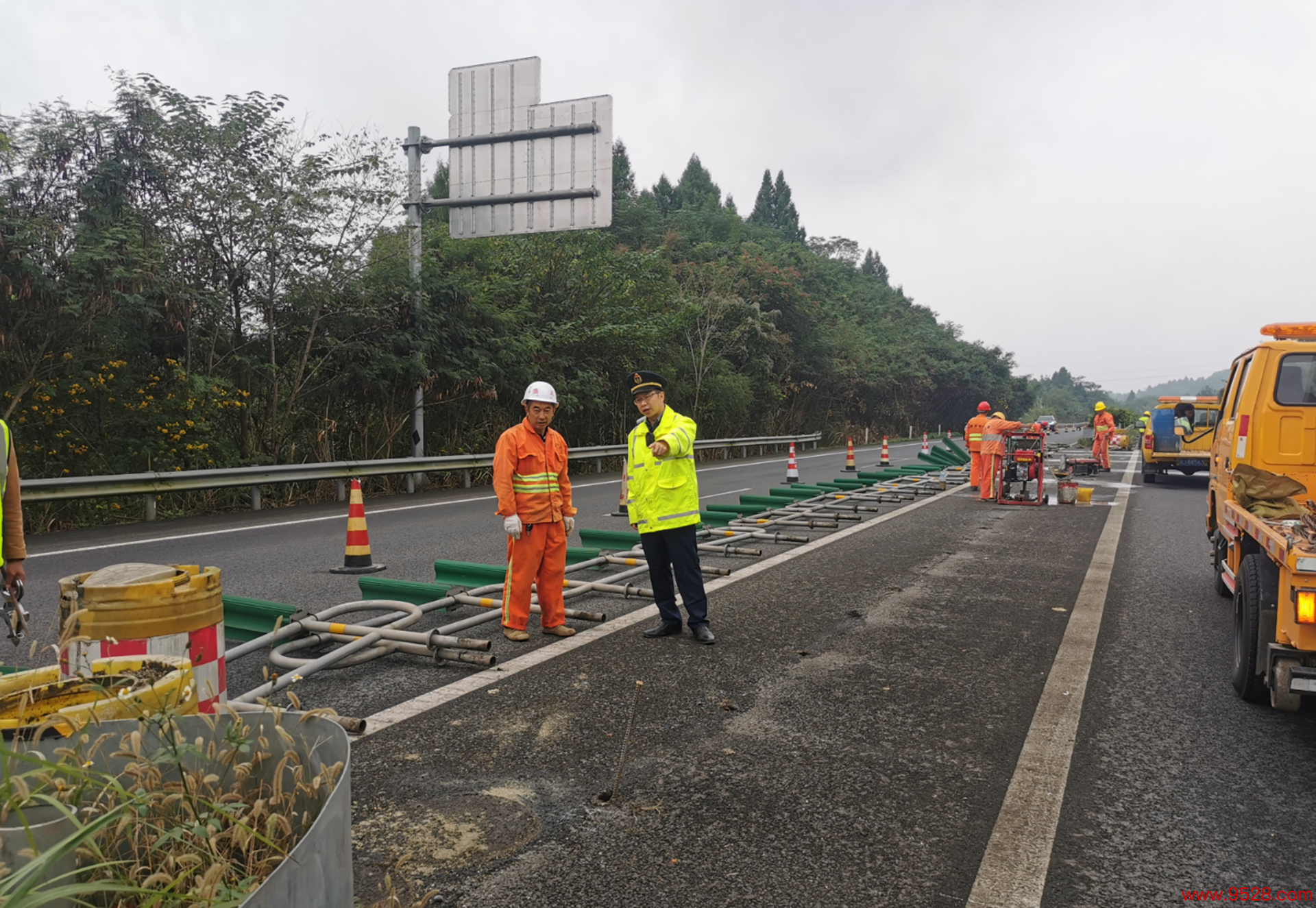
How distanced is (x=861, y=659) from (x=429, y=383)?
1426cm

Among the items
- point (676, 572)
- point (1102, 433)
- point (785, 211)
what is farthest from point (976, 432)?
point (785, 211)

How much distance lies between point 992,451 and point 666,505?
10596mm

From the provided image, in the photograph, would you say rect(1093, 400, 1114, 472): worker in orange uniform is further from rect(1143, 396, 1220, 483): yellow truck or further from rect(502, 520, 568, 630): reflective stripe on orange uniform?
rect(502, 520, 568, 630): reflective stripe on orange uniform

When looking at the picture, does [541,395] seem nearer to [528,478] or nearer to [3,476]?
[528,478]

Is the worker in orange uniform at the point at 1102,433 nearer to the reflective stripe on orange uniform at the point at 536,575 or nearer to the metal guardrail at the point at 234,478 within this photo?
the metal guardrail at the point at 234,478

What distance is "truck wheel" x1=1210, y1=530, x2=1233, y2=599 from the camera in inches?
254

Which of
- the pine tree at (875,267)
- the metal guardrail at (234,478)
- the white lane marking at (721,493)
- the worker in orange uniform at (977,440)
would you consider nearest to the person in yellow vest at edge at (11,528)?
the metal guardrail at (234,478)

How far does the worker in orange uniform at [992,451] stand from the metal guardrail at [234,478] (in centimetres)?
905

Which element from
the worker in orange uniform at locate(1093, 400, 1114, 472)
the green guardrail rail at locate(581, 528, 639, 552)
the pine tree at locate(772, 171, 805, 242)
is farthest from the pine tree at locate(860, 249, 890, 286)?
the green guardrail rail at locate(581, 528, 639, 552)

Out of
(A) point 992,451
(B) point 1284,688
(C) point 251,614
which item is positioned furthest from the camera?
(A) point 992,451

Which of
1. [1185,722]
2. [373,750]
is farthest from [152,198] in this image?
[1185,722]

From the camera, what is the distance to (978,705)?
14.9 ft

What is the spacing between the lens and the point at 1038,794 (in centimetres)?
349

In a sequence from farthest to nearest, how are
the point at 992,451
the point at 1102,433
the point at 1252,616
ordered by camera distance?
1. the point at 1102,433
2. the point at 992,451
3. the point at 1252,616
